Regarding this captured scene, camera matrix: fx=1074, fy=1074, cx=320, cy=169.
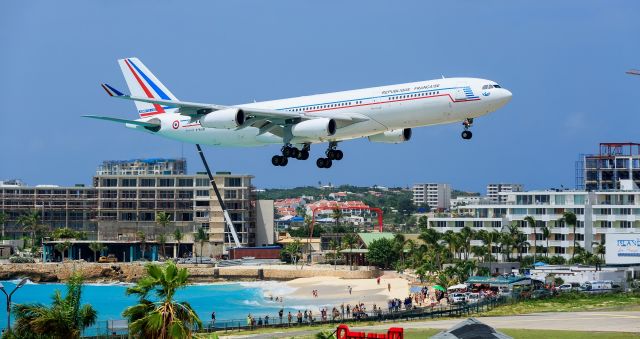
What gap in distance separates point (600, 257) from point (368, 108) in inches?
3213

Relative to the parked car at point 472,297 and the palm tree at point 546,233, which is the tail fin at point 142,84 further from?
the palm tree at point 546,233

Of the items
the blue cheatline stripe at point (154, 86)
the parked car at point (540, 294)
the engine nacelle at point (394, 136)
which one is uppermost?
the blue cheatline stripe at point (154, 86)

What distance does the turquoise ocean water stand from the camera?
123750 mm

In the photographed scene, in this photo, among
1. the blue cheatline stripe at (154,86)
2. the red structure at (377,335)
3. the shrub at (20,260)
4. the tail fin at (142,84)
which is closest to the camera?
the red structure at (377,335)

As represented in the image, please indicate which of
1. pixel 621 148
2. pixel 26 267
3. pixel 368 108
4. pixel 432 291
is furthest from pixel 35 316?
pixel 621 148

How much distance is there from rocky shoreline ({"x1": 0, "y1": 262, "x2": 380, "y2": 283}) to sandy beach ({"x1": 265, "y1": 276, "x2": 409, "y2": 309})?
465 centimetres

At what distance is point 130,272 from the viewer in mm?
173250

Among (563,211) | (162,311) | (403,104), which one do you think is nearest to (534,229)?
(563,211)

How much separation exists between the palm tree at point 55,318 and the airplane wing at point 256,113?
28.8 meters

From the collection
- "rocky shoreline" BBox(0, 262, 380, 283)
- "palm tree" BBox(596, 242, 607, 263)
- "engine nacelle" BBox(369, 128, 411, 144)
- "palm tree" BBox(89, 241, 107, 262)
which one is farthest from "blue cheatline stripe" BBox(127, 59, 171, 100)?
"palm tree" BBox(89, 241, 107, 262)

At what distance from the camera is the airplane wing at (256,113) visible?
70.7 meters

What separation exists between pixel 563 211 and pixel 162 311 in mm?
121639

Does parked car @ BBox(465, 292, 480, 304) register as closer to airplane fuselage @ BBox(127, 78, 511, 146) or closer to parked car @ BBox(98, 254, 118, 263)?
airplane fuselage @ BBox(127, 78, 511, 146)

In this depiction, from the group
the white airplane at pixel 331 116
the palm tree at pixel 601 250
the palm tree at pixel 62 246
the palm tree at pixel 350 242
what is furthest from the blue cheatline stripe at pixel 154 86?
the palm tree at pixel 62 246
